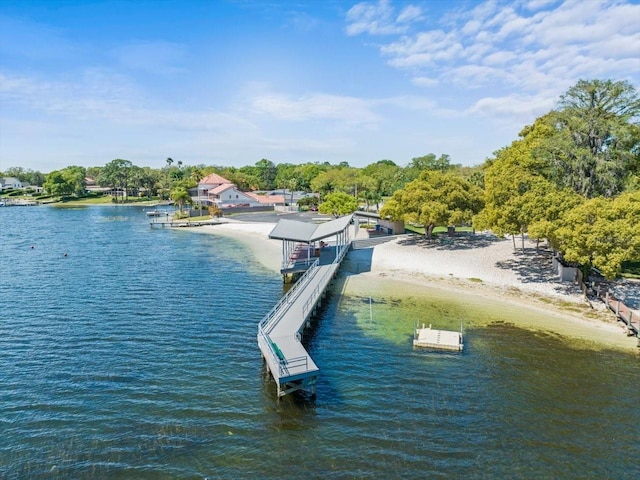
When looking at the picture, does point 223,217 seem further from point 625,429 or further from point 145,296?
point 625,429

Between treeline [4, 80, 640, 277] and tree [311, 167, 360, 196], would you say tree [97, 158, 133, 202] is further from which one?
treeline [4, 80, 640, 277]

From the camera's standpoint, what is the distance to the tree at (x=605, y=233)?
27.1 metres

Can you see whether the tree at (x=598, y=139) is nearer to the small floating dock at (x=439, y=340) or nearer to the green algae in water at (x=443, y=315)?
the green algae in water at (x=443, y=315)

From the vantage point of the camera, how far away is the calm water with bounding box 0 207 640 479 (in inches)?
577

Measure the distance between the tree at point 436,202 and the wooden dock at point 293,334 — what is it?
15.5 meters

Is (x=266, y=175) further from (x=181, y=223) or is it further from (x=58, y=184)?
(x=181, y=223)

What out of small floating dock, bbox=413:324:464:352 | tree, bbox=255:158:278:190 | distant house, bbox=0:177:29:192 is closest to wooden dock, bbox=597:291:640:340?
small floating dock, bbox=413:324:464:352

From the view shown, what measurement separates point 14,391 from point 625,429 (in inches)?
1018

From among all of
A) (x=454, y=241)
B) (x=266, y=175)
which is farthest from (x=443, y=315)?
(x=266, y=175)

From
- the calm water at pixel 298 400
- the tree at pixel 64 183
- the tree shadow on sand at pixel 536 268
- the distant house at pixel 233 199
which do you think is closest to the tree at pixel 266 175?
the distant house at pixel 233 199

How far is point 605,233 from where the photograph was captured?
27.5 meters

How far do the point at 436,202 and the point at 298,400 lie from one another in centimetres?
3426

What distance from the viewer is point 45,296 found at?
34000 mm

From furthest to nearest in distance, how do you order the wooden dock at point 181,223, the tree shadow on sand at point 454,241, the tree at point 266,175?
the tree at point 266,175
the wooden dock at point 181,223
the tree shadow on sand at point 454,241
